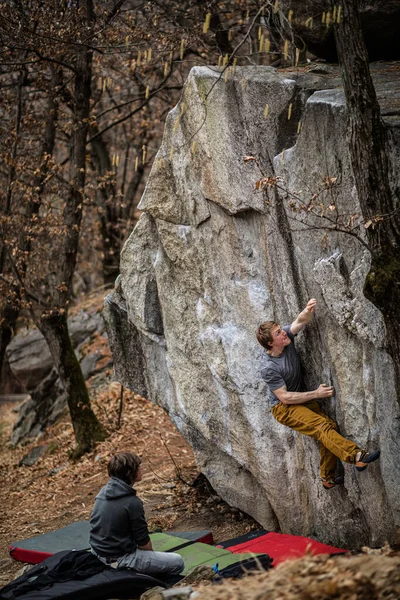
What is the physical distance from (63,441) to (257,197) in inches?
385

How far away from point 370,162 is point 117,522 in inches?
162

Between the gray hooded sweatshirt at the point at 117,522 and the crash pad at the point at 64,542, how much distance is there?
1.42 meters

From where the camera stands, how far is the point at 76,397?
14.7 m

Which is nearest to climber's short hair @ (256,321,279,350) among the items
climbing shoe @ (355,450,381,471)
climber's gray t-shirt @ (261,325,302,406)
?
climber's gray t-shirt @ (261,325,302,406)

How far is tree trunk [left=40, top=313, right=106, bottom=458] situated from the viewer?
1458 centimetres

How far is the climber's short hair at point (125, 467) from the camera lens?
22.6 feet

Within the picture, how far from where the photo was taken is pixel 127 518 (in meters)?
6.95

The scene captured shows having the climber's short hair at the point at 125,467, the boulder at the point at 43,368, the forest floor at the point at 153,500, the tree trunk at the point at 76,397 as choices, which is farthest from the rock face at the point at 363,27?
the boulder at the point at 43,368

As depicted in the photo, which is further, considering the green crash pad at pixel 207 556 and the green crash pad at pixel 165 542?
the green crash pad at pixel 165 542

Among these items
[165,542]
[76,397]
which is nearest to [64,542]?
[165,542]

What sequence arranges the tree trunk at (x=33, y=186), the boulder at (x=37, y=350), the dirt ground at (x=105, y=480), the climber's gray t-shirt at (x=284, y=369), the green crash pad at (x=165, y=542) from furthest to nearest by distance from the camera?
the boulder at (x=37, y=350) → the tree trunk at (x=33, y=186) → the dirt ground at (x=105, y=480) → the green crash pad at (x=165, y=542) → the climber's gray t-shirt at (x=284, y=369)

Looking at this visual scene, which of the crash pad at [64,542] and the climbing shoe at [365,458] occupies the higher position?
the climbing shoe at [365,458]

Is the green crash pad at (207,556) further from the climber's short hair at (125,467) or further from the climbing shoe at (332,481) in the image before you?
the climber's short hair at (125,467)

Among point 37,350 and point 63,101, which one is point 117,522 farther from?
point 37,350
